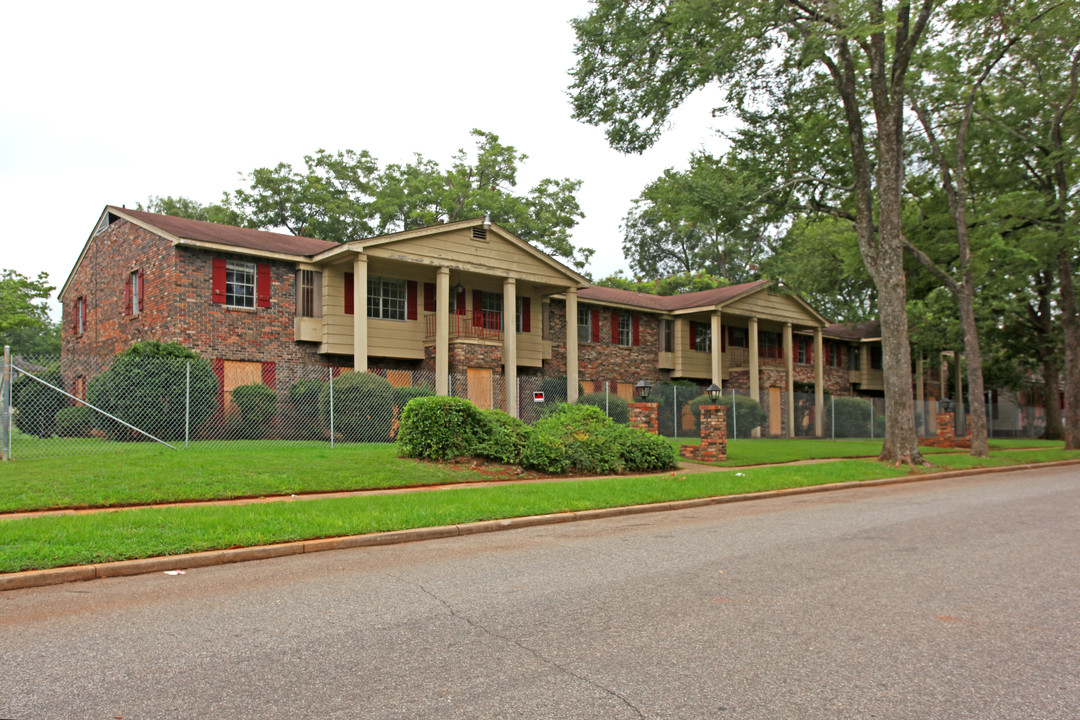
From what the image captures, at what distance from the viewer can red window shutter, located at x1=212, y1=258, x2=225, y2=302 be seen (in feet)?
71.9

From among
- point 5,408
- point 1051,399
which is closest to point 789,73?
point 5,408

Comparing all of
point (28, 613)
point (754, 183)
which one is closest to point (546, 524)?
point (28, 613)

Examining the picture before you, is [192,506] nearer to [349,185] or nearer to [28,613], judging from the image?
[28,613]

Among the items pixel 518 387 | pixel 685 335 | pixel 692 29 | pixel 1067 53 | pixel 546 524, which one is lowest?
pixel 546 524

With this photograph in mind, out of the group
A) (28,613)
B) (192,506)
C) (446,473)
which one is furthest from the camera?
(446,473)

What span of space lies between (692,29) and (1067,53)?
568 inches

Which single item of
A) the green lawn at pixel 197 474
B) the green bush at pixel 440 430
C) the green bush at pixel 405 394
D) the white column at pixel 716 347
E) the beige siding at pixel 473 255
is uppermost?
the beige siding at pixel 473 255

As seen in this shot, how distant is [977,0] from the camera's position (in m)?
20.6

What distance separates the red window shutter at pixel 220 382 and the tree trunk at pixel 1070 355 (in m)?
27.7

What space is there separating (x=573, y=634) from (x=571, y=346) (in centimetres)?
2298

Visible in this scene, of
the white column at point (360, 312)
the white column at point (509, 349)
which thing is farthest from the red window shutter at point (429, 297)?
the white column at point (360, 312)

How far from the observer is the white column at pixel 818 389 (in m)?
35.4

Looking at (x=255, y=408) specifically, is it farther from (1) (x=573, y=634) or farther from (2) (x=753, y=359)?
(2) (x=753, y=359)

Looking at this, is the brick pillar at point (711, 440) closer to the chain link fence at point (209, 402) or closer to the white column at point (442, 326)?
the chain link fence at point (209, 402)
